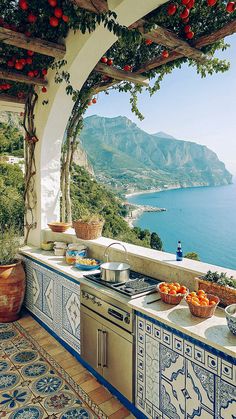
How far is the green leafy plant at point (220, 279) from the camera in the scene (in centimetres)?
194

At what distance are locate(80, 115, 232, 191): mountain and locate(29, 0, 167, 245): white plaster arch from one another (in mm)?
13331

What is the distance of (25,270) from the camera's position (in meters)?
3.75

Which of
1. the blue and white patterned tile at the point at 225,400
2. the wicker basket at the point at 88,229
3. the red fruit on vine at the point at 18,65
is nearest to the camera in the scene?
the blue and white patterned tile at the point at 225,400

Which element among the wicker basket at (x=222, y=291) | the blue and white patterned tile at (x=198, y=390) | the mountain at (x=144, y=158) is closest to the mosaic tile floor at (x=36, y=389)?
the blue and white patterned tile at (x=198, y=390)

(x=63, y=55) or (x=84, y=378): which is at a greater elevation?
(x=63, y=55)

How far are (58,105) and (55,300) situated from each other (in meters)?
2.17

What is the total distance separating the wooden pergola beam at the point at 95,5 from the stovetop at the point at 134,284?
206 cm

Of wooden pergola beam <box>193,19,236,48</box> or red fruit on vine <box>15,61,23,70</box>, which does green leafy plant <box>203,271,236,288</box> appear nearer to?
wooden pergola beam <box>193,19,236,48</box>

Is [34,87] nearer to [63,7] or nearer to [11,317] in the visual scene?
[63,7]

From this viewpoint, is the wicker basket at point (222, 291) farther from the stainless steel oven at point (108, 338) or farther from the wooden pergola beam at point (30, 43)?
the wooden pergola beam at point (30, 43)

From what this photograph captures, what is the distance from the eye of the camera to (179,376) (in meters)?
1.73

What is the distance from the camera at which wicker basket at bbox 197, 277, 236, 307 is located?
1889mm

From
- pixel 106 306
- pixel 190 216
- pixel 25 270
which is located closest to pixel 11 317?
pixel 25 270

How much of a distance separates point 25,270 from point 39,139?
164cm
